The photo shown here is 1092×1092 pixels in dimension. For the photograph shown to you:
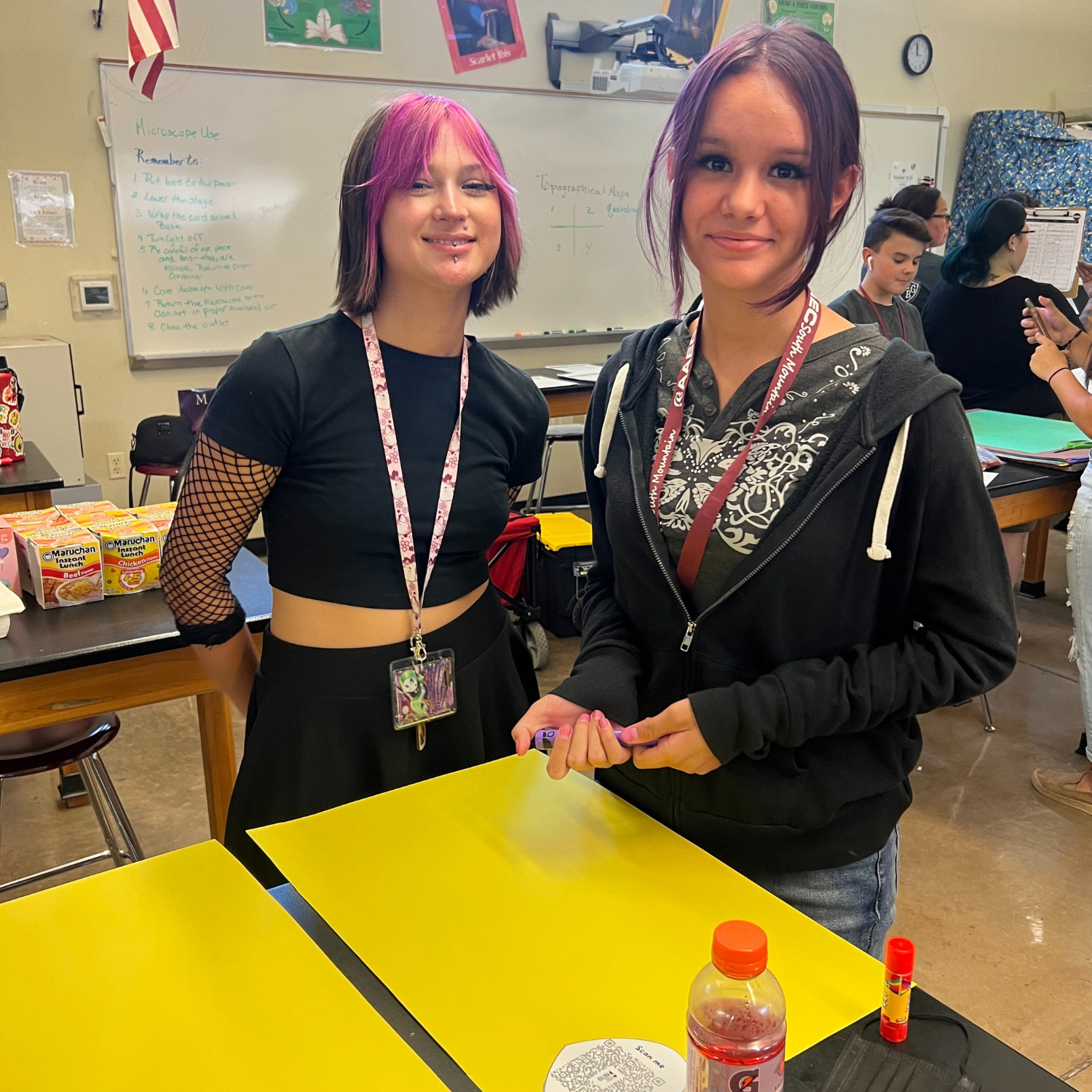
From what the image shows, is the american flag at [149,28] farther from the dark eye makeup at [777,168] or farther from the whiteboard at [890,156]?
the whiteboard at [890,156]

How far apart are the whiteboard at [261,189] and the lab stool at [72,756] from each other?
105 inches

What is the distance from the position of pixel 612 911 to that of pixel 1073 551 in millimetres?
2295

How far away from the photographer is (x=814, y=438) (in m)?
1.01

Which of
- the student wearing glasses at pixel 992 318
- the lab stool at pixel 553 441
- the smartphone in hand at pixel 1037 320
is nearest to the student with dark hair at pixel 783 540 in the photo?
the smartphone in hand at pixel 1037 320

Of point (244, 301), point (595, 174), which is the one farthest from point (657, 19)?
point (244, 301)

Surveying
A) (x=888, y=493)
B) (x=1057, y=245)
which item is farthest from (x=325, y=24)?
(x=888, y=493)

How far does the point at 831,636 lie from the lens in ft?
3.36

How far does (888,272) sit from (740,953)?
126 inches

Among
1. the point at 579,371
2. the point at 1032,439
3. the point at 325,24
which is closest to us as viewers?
the point at 1032,439

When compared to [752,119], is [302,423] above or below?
below

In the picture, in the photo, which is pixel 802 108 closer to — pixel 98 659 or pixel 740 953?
pixel 740 953

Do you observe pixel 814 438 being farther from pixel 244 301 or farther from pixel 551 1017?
pixel 244 301

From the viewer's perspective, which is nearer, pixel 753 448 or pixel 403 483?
pixel 753 448

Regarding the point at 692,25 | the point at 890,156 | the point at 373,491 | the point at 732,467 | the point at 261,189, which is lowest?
the point at 373,491
